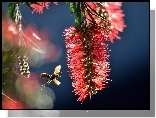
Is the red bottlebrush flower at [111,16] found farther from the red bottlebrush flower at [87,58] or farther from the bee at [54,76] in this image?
the bee at [54,76]

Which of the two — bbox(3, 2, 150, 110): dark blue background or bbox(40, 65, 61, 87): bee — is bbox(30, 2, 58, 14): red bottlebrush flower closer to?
bbox(3, 2, 150, 110): dark blue background

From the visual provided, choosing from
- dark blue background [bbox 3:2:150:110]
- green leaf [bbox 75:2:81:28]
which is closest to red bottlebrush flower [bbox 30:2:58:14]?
dark blue background [bbox 3:2:150:110]

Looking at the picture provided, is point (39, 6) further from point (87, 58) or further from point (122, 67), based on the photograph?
point (122, 67)

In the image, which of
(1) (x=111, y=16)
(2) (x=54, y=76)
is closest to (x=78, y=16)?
(1) (x=111, y=16)

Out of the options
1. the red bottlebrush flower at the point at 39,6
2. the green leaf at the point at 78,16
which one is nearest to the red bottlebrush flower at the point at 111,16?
the green leaf at the point at 78,16

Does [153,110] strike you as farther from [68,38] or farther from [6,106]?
[6,106]

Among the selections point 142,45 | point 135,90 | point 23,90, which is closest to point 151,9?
point 142,45
